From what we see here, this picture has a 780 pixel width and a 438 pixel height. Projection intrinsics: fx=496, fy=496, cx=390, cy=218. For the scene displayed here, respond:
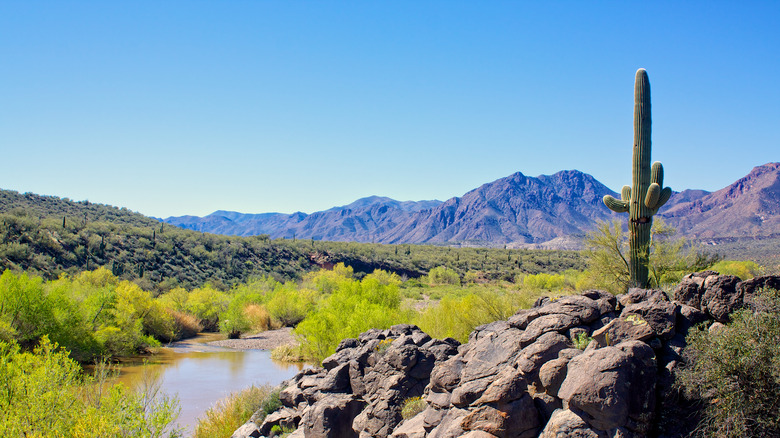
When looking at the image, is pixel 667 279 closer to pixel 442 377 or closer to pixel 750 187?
pixel 442 377

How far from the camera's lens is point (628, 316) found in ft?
29.0

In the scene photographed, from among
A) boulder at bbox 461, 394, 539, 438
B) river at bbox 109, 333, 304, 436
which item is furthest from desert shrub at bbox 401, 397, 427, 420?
river at bbox 109, 333, 304, 436

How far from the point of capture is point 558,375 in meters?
8.27

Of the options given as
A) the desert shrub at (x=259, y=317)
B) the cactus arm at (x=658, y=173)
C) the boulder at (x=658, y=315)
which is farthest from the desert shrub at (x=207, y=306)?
the boulder at (x=658, y=315)

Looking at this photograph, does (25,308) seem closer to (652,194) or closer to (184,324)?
(184,324)

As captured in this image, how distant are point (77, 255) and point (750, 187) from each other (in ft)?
703

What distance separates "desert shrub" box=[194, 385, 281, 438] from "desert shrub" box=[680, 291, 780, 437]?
11649 mm

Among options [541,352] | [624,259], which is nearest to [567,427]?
[541,352]

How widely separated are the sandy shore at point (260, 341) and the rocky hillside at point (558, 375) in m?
21.3

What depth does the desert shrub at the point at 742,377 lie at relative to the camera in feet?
22.1

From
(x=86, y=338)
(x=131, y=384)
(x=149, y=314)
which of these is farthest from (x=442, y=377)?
(x=149, y=314)

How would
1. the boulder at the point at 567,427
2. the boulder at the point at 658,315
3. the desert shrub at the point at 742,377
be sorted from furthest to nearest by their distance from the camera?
the boulder at the point at 658,315, the boulder at the point at 567,427, the desert shrub at the point at 742,377

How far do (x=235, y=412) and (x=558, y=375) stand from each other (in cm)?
1168

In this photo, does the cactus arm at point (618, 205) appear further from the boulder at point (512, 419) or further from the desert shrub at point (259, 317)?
the desert shrub at point (259, 317)
